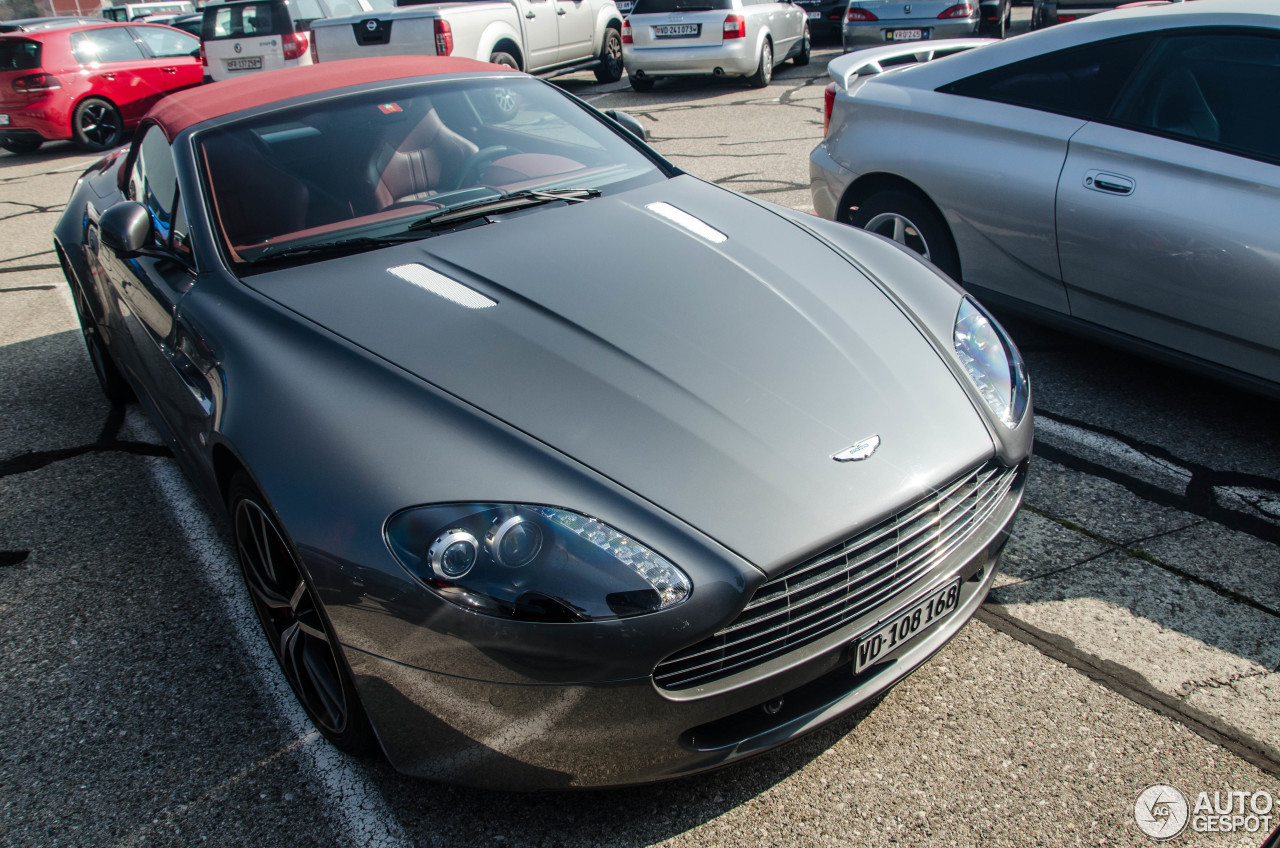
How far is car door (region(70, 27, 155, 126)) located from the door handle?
12.3 meters

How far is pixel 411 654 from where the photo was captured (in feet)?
6.18

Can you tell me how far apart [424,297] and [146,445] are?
220 cm

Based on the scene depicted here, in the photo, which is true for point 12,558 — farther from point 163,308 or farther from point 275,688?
point 275,688

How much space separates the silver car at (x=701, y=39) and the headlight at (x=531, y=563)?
10989mm

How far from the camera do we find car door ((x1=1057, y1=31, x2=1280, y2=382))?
313cm

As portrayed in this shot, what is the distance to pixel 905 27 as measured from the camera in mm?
11414

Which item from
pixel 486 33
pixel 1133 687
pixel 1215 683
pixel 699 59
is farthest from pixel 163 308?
pixel 699 59

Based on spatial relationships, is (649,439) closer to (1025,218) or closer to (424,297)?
(424,297)

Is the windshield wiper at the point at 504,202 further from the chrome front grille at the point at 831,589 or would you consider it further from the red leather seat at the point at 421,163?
the chrome front grille at the point at 831,589

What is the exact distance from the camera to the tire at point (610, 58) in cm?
1393

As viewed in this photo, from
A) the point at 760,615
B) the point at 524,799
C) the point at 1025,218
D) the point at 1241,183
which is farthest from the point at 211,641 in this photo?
the point at 1241,183

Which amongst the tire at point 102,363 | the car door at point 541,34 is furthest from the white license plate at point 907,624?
the car door at point 541,34

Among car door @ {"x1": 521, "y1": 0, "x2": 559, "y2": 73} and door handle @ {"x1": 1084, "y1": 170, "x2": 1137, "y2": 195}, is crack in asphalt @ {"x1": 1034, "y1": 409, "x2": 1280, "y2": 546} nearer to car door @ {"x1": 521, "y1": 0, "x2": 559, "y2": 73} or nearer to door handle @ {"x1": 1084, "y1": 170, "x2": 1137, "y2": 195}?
door handle @ {"x1": 1084, "y1": 170, "x2": 1137, "y2": 195}

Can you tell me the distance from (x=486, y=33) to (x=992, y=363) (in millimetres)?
10193
